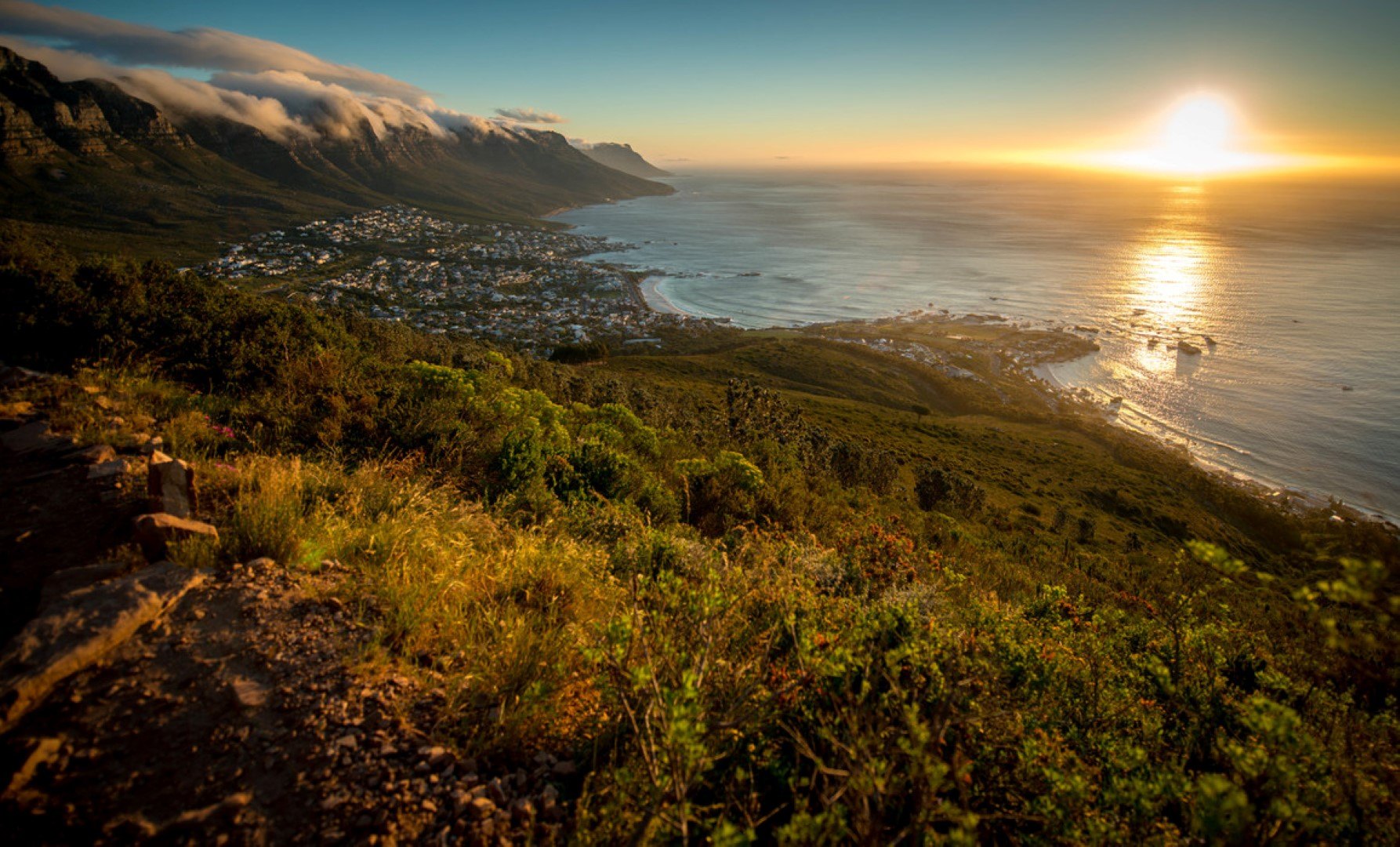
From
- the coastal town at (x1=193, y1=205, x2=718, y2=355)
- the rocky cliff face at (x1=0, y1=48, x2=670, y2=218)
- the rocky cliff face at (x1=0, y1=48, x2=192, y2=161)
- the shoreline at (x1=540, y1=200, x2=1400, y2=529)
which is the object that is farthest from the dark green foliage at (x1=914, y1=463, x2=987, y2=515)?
the rocky cliff face at (x1=0, y1=48, x2=192, y2=161)

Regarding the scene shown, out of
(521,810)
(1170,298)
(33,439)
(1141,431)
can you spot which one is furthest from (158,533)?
(1170,298)

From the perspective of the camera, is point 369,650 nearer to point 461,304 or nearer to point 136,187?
point 461,304

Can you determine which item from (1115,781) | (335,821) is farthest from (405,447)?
(1115,781)

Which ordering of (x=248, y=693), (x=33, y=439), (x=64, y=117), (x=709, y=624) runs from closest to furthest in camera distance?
(x=248, y=693), (x=709, y=624), (x=33, y=439), (x=64, y=117)

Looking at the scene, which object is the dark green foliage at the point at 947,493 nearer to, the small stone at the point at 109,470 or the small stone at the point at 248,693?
the small stone at the point at 248,693

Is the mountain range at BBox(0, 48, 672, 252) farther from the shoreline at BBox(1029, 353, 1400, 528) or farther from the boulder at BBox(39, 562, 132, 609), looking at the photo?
the shoreline at BBox(1029, 353, 1400, 528)

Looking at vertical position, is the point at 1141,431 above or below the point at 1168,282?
below

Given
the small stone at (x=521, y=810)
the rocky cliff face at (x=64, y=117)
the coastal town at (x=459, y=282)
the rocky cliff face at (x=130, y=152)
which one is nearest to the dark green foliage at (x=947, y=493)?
the small stone at (x=521, y=810)

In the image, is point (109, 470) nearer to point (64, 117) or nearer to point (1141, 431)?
point (1141, 431)
